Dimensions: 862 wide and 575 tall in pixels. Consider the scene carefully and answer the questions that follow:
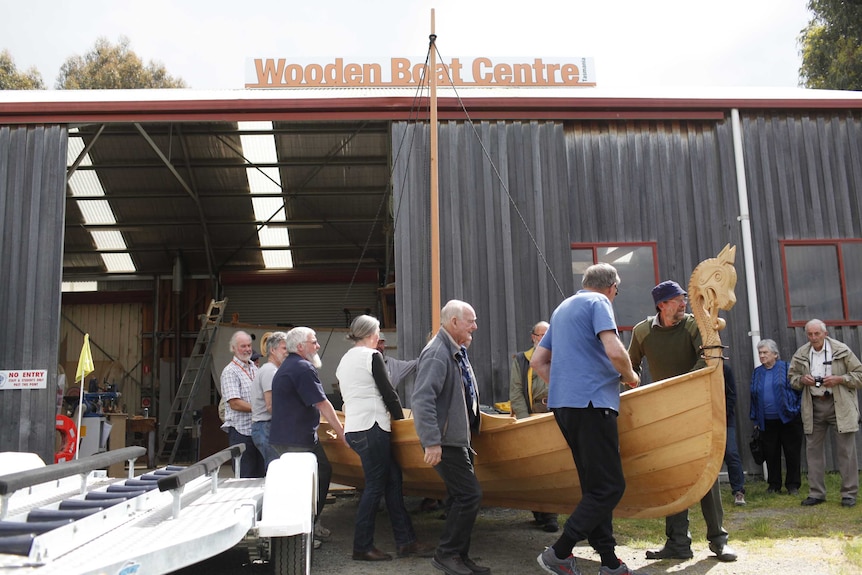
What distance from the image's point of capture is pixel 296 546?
3924 mm

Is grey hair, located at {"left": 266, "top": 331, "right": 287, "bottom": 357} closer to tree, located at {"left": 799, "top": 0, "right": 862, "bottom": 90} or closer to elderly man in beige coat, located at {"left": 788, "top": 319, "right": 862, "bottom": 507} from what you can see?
elderly man in beige coat, located at {"left": 788, "top": 319, "right": 862, "bottom": 507}

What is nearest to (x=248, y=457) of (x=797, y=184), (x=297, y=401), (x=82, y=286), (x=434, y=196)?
(x=297, y=401)

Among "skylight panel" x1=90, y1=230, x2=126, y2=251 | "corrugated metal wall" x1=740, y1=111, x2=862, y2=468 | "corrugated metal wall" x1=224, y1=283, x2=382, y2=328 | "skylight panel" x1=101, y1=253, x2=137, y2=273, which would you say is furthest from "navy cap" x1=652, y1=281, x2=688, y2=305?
"skylight panel" x1=101, y1=253, x2=137, y2=273

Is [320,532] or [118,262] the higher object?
[118,262]

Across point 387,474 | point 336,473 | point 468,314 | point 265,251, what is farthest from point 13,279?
point 265,251

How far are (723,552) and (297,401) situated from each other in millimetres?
3184

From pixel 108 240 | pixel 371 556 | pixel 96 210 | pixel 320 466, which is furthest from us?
pixel 108 240

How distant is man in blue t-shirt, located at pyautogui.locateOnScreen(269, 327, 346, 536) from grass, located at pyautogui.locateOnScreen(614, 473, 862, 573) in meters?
2.54

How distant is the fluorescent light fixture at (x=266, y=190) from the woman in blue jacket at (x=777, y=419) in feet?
29.0

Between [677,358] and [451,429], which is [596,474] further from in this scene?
[677,358]

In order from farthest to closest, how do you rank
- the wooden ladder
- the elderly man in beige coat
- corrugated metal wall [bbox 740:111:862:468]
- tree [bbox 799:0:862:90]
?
1. tree [bbox 799:0:862:90]
2. the wooden ladder
3. corrugated metal wall [bbox 740:111:862:468]
4. the elderly man in beige coat

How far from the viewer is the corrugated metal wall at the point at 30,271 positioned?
29.6 ft

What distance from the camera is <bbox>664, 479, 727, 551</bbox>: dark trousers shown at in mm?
5219

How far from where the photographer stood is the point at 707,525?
5266mm
